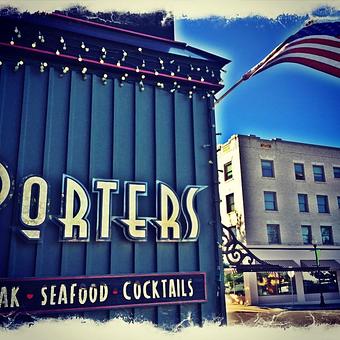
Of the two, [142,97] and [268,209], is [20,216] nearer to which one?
[142,97]

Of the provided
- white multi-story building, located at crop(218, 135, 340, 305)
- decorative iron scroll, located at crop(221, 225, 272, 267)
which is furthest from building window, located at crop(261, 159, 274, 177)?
decorative iron scroll, located at crop(221, 225, 272, 267)

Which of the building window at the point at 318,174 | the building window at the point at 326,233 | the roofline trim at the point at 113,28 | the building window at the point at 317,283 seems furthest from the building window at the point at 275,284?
the roofline trim at the point at 113,28

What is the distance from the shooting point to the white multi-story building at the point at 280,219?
43.4 feet

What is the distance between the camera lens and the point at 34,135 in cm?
326

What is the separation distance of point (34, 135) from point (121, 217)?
106cm

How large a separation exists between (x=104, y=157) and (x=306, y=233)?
13907 mm

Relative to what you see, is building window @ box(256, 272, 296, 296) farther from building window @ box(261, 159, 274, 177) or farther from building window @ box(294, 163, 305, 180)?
building window @ box(294, 163, 305, 180)

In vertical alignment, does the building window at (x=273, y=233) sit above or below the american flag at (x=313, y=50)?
below

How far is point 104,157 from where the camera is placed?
137 inches

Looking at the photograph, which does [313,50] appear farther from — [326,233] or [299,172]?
[326,233]

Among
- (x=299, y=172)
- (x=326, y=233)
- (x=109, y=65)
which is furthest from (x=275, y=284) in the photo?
(x=109, y=65)

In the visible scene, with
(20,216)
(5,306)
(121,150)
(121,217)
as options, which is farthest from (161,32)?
(5,306)

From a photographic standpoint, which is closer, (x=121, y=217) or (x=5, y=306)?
(x=5, y=306)

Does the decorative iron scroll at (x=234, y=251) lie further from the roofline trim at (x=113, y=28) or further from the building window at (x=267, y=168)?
the building window at (x=267, y=168)
